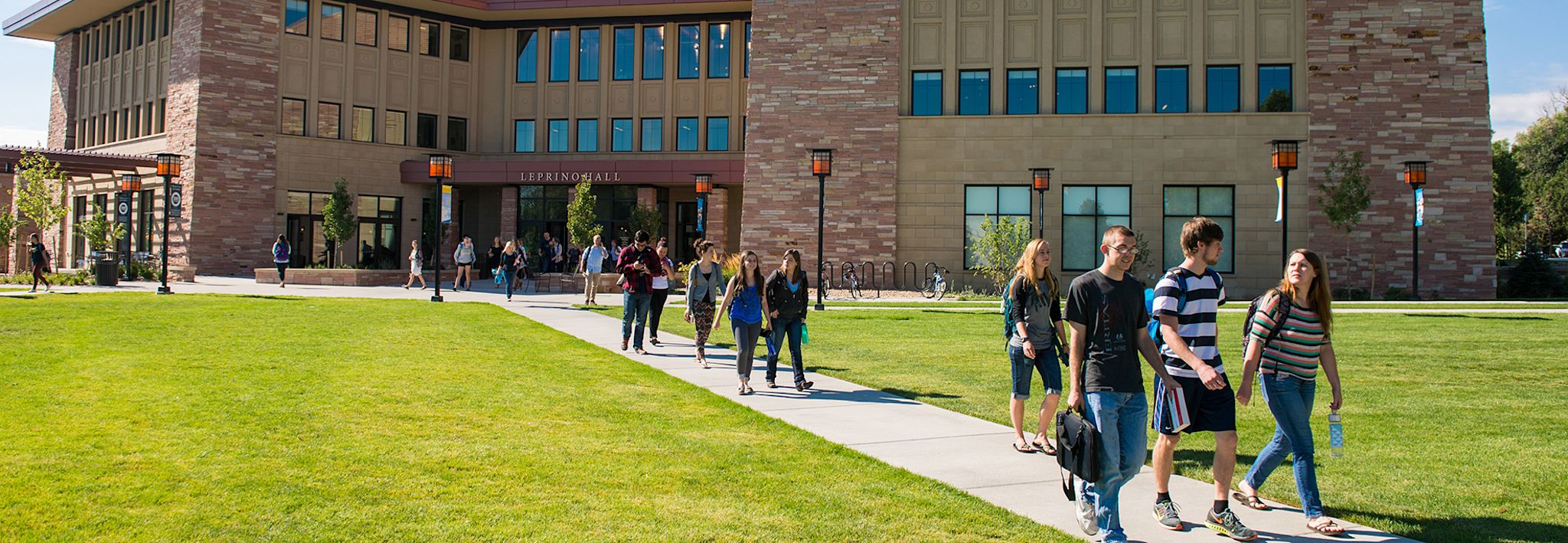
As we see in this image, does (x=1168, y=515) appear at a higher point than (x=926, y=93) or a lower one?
lower

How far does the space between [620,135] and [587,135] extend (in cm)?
143

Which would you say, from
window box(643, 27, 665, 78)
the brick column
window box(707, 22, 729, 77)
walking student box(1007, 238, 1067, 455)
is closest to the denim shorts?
walking student box(1007, 238, 1067, 455)

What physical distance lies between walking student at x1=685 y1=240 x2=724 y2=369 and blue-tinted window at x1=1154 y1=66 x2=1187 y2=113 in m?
21.4

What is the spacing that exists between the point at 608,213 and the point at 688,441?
3464 centimetres

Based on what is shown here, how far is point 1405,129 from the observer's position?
30.2m

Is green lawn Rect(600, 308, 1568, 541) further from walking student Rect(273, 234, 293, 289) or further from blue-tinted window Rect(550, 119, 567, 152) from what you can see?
blue-tinted window Rect(550, 119, 567, 152)

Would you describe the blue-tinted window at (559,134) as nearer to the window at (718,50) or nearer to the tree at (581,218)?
the window at (718,50)

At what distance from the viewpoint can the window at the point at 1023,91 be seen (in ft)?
106

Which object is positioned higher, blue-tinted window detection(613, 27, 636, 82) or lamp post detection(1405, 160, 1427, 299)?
blue-tinted window detection(613, 27, 636, 82)


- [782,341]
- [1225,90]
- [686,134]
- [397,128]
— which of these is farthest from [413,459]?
[397,128]

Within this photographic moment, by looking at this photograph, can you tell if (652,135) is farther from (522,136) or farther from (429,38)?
(429,38)

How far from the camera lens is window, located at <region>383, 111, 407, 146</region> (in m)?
42.7

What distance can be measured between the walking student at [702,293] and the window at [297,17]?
106ft

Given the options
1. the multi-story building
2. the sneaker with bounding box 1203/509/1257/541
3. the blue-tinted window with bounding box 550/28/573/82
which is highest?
the blue-tinted window with bounding box 550/28/573/82
